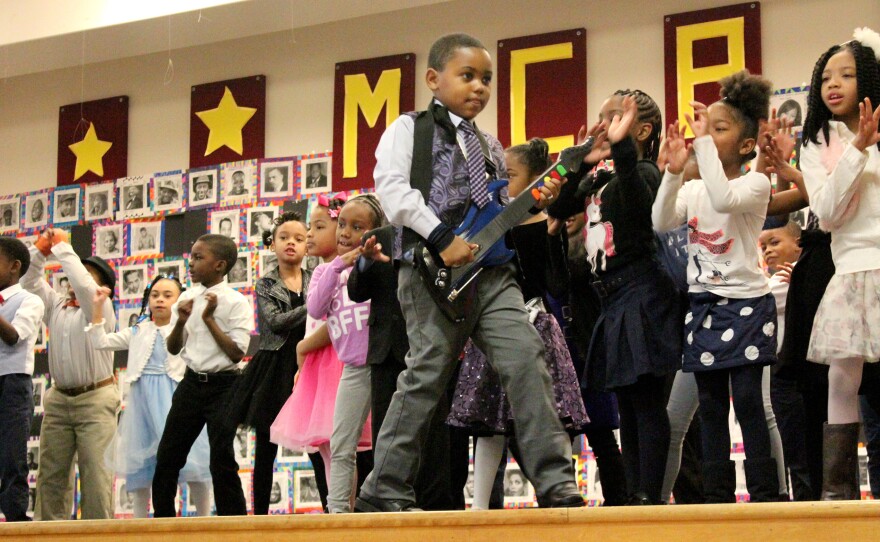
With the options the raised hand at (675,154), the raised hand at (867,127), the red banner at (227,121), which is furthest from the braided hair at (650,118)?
the red banner at (227,121)

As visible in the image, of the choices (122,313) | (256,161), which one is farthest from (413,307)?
(122,313)

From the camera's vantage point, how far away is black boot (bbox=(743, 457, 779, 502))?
3.09m

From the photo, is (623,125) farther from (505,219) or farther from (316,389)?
(316,389)

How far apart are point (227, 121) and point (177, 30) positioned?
688 mm

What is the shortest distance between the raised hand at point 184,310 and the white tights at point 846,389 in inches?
117

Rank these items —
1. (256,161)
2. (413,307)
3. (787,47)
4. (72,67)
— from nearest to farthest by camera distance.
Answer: (413,307)
(787,47)
(256,161)
(72,67)

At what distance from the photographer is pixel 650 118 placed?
145 inches

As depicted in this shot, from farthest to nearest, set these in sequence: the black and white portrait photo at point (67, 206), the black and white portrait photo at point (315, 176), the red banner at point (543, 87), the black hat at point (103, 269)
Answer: the black and white portrait photo at point (67, 206) → the black and white portrait photo at point (315, 176) → the red banner at point (543, 87) → the black hat at point (103, 269)

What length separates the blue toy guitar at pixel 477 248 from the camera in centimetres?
288

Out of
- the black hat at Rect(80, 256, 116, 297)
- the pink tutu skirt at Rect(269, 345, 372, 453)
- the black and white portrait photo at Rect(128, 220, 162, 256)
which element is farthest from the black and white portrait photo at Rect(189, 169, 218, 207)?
the pink tutu skirt at Rect(269, 345, 372, 453)

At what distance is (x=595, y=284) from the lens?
11.6 ft

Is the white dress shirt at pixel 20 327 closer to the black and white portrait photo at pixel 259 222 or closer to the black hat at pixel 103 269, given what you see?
the black hat at pixel 103 269

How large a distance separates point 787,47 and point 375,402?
342cm

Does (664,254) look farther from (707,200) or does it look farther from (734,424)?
(734,424)
